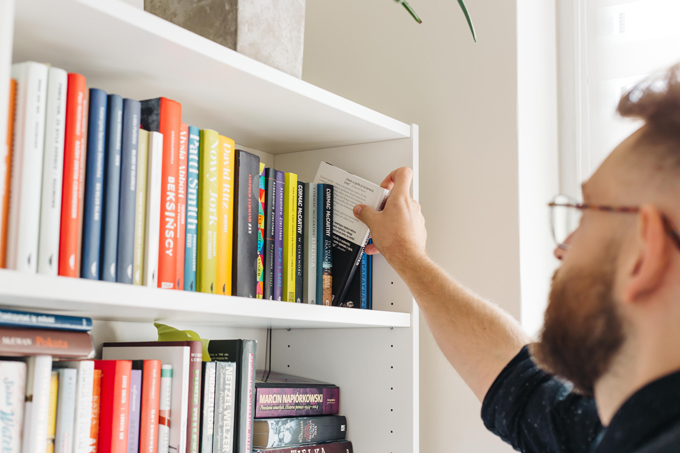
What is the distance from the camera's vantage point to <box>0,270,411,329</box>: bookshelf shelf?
699 millimetres

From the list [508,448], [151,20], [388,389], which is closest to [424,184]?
[388,389]

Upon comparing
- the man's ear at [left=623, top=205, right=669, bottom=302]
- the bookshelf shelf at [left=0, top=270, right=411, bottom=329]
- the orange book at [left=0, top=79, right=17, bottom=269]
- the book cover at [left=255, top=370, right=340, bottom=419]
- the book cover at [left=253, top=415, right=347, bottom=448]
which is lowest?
the book cover at [left=253, top=415, right=347, bottom=448]

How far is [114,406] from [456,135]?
948 millimetres

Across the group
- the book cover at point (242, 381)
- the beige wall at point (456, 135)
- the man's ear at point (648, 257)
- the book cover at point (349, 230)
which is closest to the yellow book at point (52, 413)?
the book cover at point (242, 381)

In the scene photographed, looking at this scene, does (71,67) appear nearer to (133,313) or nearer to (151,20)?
(151,20)

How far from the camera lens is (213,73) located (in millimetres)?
955

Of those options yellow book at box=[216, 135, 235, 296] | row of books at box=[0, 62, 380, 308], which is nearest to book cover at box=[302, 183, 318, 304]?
row of books at box=[0, 62, 380, 308]

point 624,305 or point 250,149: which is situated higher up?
point 250,149

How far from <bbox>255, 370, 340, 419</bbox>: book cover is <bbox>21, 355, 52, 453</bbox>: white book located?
0.41m

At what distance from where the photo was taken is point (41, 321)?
0.81m

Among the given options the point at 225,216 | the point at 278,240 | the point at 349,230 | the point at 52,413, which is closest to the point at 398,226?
the point at 349,230

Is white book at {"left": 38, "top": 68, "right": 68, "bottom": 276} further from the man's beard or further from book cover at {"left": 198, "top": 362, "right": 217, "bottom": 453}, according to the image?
the man's beard

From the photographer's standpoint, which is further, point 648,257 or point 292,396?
point 292,396

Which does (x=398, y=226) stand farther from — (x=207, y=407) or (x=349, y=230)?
(x=207, y=407)
